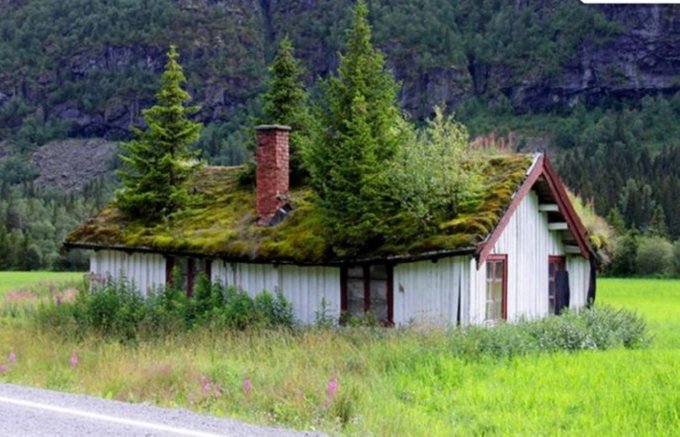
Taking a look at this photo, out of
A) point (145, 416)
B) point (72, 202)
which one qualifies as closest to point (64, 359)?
point (145, 416)

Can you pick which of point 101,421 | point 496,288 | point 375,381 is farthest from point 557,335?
point 101,421

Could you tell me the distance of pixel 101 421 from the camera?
355 inches

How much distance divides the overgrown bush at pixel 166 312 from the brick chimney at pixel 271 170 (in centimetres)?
237

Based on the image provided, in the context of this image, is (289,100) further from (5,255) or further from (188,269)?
(5,255)

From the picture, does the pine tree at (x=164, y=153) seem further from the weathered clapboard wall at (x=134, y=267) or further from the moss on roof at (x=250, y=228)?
the weathered clapboard wall at (x=134, y=267)

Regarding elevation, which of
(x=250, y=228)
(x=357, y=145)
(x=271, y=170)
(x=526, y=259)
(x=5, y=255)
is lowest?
(x=5, y=255)

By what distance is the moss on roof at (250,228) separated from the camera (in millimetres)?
18156

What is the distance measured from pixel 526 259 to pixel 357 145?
4.79 m

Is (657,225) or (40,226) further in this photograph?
(40,226)

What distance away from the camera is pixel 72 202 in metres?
134

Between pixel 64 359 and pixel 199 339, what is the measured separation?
10.4 feet

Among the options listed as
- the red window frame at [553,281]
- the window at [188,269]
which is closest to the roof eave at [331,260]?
the window at [188,269]

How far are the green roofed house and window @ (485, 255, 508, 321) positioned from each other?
0.08 feet

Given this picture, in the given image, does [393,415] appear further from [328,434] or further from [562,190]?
[562,190]
